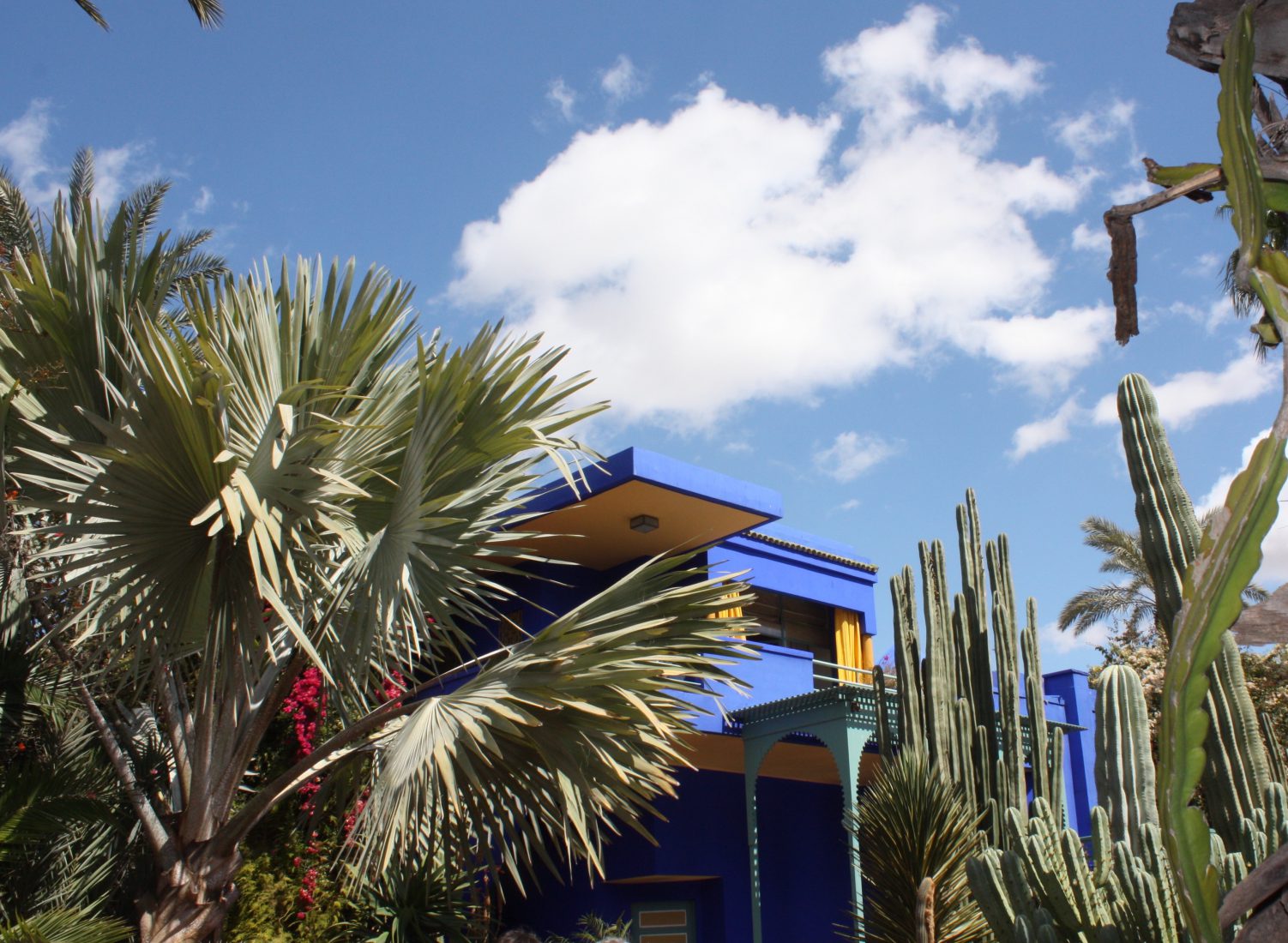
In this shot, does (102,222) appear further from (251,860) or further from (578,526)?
(578,526)

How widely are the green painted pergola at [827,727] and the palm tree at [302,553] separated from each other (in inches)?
215

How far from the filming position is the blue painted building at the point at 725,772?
1233 centimetres

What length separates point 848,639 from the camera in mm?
17391

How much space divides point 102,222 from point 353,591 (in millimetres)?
2781

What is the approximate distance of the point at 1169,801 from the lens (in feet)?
3.99

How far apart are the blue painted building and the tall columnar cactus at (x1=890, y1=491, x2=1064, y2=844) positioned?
52.3 inches

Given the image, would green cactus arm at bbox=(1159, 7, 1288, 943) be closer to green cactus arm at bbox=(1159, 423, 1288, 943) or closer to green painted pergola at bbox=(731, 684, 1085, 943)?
green cactus arm at bbox=(1159, 423, 1288, 943)

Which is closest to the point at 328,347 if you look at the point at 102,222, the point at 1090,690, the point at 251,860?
the point at 102,222

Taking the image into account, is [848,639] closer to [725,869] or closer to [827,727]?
[725,869]

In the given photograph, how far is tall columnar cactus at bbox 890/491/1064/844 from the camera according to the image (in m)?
9.83

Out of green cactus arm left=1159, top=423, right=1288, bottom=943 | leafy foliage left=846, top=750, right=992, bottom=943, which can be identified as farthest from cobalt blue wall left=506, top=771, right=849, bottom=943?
green cactus arm left=1159, top=423, right=1288, bottom=943

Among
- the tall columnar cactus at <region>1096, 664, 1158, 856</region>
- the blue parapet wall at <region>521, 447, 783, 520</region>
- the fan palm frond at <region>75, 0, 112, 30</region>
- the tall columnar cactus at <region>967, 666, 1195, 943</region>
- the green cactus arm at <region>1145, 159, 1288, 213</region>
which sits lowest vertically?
the tall columnar cactus at <region>967, 666, 1195, 943</region>

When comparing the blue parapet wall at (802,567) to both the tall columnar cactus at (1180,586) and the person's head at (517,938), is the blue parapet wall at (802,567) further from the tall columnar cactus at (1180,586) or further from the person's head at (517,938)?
the tall columnar cactus at (1180,586)

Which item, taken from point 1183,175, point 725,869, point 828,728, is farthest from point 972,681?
point 1183,175
